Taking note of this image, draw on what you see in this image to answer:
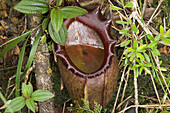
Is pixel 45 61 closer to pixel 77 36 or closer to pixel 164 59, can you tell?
pixel 77 36

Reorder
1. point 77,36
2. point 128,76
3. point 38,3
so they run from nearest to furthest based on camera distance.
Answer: point 38,3
point 77,36
point 128,76

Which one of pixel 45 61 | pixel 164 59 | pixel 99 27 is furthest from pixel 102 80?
pixel 164 59

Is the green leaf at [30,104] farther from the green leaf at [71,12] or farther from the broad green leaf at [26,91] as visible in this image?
the green leaf at [71,12]

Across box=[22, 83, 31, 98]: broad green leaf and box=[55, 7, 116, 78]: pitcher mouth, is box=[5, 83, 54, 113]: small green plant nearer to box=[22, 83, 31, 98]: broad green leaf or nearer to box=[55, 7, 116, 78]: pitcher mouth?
box=[22, 83, 31, 98]: broad green leaf

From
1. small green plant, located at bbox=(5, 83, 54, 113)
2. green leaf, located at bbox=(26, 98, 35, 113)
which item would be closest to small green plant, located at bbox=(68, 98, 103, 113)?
small green plant, located at bbox=(5, 83, 54, 113)

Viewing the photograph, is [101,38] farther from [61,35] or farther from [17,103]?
[17,103]

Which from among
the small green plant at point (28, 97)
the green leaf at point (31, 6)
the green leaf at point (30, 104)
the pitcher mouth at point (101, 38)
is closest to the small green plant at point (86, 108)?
the pitcher mouth at point (101, 38)

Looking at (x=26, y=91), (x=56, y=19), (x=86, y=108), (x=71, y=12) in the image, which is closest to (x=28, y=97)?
(x=26, y=91)
